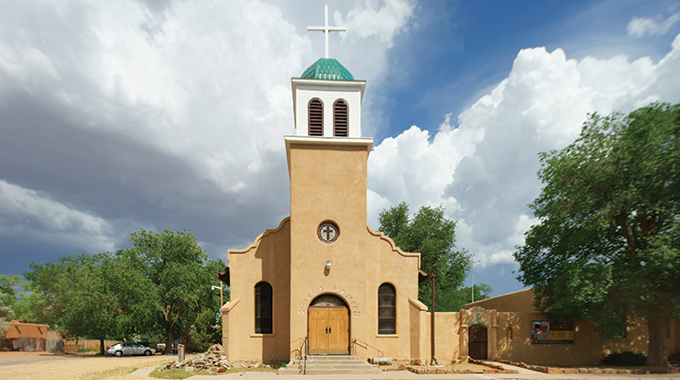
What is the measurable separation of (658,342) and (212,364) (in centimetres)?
2120

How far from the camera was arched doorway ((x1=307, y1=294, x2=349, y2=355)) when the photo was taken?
17859 millimetres

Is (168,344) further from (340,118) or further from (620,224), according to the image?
(620,224)

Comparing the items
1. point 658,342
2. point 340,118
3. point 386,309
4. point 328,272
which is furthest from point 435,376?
point 658,342

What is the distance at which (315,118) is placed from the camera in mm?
19484

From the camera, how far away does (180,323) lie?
32969 mm

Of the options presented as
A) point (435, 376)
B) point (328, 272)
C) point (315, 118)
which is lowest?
point (435, 376)

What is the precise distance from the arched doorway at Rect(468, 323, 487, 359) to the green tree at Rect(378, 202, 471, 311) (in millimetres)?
16176

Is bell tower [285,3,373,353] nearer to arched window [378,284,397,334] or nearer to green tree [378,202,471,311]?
arched window [378,284,397,334]

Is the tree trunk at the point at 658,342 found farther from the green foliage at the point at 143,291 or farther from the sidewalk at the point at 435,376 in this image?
the green foliage at the point at 143,291

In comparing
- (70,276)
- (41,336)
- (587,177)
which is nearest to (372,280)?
(587,177)

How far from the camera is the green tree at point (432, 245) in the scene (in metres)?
38.4

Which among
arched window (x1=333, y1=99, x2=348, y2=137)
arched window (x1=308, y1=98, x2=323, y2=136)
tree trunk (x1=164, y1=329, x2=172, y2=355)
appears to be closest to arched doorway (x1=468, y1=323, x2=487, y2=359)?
arched window (x1=333, y1=99, x2=348, y2=137)

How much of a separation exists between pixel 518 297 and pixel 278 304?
18887 millimetres

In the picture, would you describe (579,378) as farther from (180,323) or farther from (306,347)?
(180,323)
